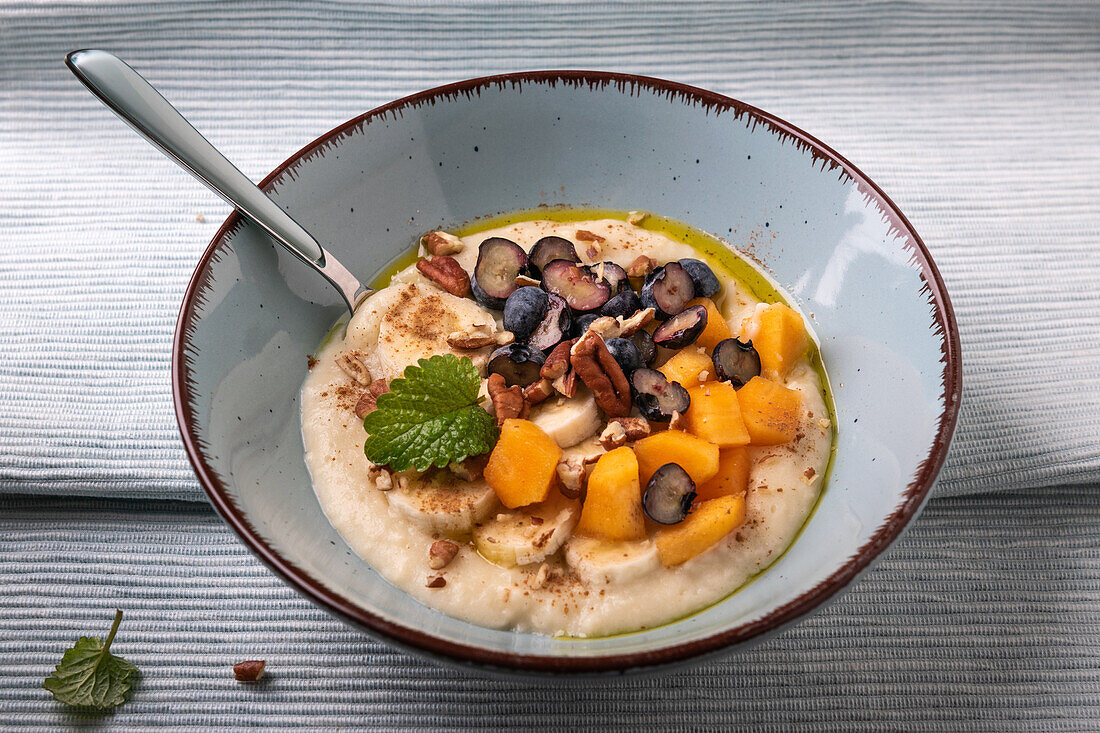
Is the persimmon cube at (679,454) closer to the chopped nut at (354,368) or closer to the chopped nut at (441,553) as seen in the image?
the chopped nut at (441,553)

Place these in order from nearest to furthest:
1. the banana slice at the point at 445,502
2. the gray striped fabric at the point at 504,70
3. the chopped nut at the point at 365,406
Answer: the banana slice at the point at 445,502
the chopped nut at the point at 365,406
the gray striped fabric at the point at 504,70

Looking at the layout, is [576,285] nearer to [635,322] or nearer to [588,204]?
[635,322]

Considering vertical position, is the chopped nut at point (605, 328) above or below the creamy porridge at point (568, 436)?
above

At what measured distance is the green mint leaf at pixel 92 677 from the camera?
194 cm

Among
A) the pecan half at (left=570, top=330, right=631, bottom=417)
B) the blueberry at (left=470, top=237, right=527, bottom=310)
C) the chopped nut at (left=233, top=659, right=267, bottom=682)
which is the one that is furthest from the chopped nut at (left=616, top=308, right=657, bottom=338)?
the chopped nut at (left=233, top=659, right=267, bottom=682)

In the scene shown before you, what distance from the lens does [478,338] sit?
2215 mm

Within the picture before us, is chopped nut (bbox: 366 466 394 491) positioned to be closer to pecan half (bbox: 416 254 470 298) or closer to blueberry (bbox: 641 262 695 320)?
pecan half (bbox: 416 254 470 298)

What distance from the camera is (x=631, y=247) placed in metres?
2.50

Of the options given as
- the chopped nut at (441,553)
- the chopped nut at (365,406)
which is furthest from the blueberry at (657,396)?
the chopped nut at (365,406)

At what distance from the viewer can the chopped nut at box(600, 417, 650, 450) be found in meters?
2.01

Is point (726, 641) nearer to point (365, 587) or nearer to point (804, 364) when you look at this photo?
point (365, 587)

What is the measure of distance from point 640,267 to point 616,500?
807mm

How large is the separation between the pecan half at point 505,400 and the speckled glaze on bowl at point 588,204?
0.49m

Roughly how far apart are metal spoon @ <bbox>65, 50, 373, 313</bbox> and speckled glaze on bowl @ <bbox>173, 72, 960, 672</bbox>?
2.8 inches
